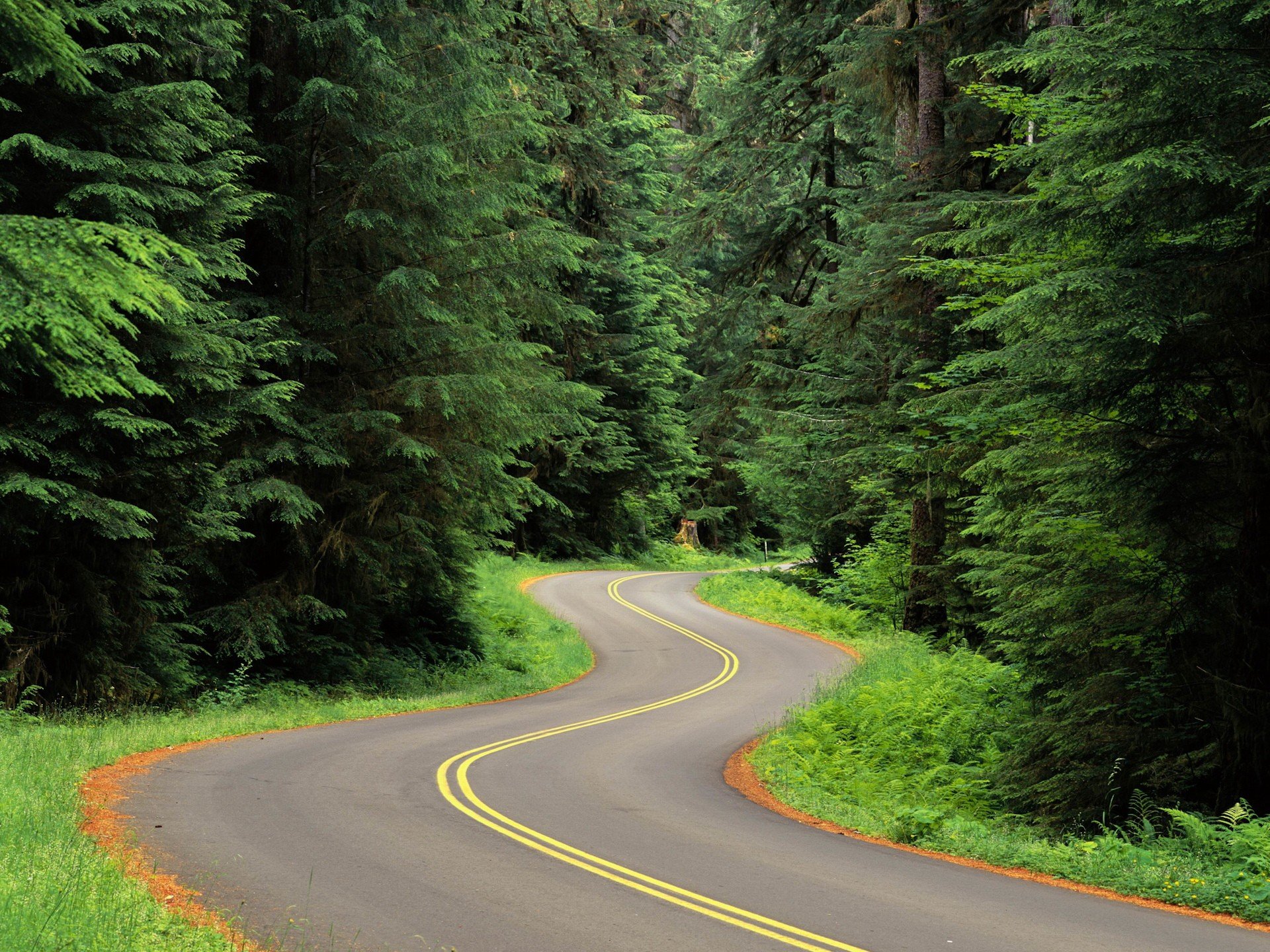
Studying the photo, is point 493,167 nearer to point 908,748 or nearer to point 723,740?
point 723,740

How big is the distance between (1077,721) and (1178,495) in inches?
102

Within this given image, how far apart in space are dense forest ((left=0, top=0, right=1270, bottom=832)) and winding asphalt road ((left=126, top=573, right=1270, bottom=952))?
314 cm

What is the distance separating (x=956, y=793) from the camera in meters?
11.8

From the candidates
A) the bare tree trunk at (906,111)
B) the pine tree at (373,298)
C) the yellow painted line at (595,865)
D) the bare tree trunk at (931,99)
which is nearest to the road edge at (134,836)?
the yellow painted line at (595,865)

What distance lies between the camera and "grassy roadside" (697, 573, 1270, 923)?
25.0ft

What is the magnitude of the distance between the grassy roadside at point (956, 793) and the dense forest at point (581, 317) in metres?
0.85

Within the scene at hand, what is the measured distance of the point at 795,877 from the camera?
7711mm

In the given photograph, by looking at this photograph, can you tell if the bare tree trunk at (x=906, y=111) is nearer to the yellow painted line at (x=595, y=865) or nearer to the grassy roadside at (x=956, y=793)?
the grassy roadside at (x=956, y=793)

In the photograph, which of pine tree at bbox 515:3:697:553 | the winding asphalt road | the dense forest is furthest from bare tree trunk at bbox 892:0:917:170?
the winding asphalt road

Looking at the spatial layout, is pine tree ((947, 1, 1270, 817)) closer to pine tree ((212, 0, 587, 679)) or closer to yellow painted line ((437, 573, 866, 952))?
yellow painted line ((437, 573, 866, 952))

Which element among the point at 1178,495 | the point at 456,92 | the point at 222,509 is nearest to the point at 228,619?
the point at 222,509

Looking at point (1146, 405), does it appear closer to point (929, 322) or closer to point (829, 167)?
point (929, 322)

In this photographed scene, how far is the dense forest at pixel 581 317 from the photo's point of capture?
8.75 metres

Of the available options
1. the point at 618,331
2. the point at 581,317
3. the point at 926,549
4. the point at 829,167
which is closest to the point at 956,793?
the point at 926,549
